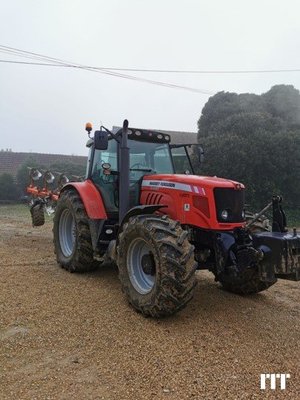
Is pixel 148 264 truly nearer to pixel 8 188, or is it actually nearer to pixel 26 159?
pixel 8 188

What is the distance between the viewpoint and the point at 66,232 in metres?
7.29

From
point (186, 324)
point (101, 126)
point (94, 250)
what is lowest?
point (186, 324)

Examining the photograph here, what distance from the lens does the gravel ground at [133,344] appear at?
10.9 feet

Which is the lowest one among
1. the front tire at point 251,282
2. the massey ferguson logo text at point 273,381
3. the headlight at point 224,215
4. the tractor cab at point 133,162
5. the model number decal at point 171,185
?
the massey ferguson logo text at point 273,381

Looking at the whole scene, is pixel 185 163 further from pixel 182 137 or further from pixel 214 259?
pixel 182 137

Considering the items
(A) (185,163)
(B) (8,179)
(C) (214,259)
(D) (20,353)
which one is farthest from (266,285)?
(B) (8,179)

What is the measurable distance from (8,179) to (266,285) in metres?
17.2

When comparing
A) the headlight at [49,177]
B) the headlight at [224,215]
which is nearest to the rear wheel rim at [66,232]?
the headlight at [224,215]

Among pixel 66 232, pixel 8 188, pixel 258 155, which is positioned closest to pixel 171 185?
pixel 66 232

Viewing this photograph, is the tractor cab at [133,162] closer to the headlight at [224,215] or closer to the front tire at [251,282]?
the headlight at [224,215]

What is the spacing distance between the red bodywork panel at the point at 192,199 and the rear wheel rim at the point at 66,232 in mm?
2296

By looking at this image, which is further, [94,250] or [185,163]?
[185,163]

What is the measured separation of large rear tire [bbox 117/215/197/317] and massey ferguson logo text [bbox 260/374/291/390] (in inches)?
45.2

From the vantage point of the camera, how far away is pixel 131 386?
3318 mm
